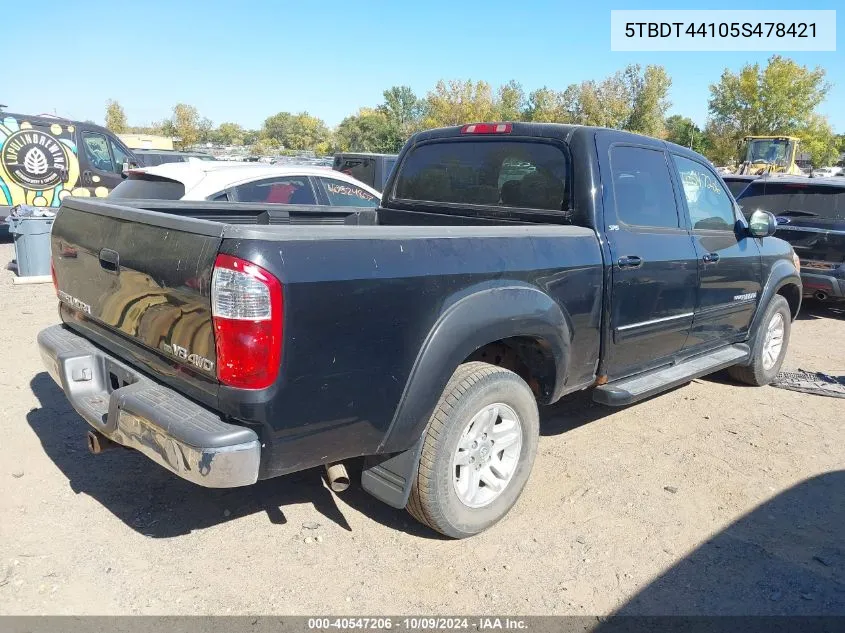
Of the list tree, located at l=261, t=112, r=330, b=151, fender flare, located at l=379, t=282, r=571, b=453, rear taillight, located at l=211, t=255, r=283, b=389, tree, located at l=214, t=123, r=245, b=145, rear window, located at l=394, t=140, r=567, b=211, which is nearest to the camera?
rear taillight, located at l=211, t=255, r=283, b=389

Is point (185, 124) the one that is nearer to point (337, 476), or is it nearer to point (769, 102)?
point (769, 102)

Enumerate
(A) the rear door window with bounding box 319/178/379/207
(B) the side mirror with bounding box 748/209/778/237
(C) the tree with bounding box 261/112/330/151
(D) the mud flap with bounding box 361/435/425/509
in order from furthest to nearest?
(C) the tree with bounding box 261/112/330/151
(A) the rear door window with bounding box 319/178/379/207
(B) the side mirror with bounding box 748/209/778/237
(D) the mud flap with bounding box 361/435/425/509

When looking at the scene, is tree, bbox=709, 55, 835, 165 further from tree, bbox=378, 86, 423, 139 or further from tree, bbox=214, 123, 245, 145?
tree, bbox=214, 123, 245, 145

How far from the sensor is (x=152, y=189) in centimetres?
662

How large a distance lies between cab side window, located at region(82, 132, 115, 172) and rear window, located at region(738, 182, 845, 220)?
418 inches

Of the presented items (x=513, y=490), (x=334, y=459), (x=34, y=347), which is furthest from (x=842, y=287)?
(x=34, y=347)

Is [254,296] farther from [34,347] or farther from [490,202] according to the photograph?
[34,347]

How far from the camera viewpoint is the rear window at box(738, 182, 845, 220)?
8109mm

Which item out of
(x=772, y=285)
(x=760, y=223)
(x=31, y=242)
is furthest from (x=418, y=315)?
(x=31, y=242)

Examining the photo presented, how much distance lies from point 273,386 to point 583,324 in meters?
1.83

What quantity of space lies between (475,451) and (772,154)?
2579 centimetres

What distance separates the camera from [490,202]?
4.11 metres

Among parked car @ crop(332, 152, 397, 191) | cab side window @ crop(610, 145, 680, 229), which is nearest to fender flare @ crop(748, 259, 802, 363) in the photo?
cab side window @ crop(610, 145, 680, 229)

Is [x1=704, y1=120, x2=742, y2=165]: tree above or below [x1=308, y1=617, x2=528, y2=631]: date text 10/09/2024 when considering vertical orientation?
above
